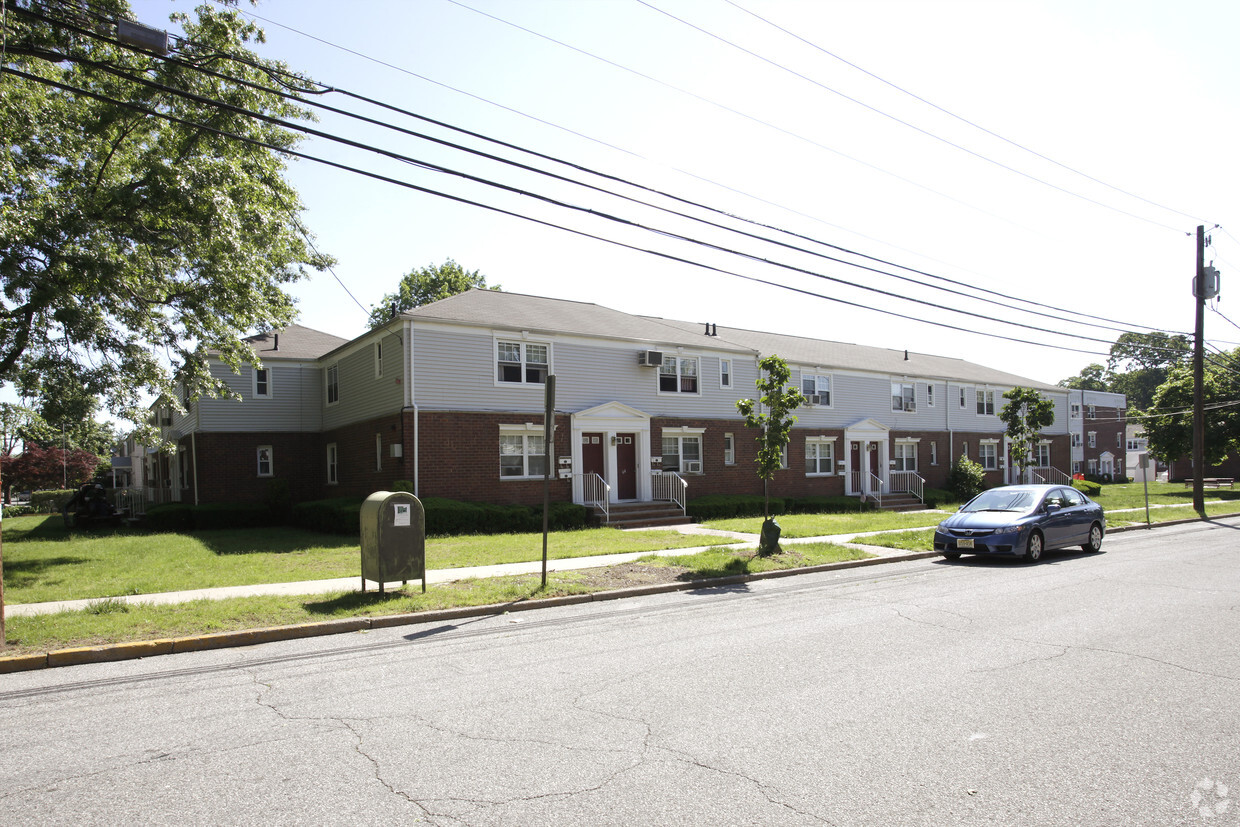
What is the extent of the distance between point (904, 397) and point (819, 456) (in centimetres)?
673

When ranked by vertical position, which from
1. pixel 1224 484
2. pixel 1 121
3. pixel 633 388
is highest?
pixel 1 121

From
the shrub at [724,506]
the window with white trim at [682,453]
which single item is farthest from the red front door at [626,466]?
the shrub at [724,506]

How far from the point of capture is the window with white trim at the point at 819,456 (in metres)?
30.2

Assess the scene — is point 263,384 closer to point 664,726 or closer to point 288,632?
point 288,632

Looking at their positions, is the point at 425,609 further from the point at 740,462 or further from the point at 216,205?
the point at 740,462

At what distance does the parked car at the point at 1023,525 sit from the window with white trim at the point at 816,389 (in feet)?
47.7

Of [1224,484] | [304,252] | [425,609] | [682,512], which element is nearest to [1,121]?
[304,252]

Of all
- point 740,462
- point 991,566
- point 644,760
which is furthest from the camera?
point 740,462

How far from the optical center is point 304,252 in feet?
64.4

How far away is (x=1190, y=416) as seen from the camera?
42.7 m

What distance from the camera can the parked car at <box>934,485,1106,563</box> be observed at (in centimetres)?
1412

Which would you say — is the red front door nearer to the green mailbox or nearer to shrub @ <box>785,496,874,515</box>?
shrub @ <box>785,496,874,515</box>

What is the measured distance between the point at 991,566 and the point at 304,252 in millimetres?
17800

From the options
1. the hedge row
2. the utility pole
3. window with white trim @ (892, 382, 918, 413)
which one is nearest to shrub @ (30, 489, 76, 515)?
the hedge row
